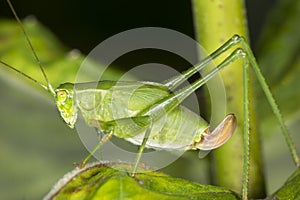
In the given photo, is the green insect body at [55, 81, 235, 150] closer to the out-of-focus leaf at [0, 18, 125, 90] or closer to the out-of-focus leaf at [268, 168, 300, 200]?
the out-of-focus leaf at [0, 18, 125, 90]

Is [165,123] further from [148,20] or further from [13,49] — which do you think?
[148,20]

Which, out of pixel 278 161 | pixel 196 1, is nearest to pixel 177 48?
pixel 278 161

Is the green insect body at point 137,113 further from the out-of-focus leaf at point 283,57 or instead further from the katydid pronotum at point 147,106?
the out-of-focus leaf at point 283,57

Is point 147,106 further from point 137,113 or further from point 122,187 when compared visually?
point 122,187

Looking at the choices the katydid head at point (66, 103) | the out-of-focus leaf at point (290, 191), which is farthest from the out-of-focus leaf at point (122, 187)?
the katydid head at point (66, 103)

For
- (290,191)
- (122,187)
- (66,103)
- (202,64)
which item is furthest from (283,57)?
(122,187)

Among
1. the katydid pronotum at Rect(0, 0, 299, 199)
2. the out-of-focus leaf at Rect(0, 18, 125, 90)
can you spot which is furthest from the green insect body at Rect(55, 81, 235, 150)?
the out-of-focus leaf at Rect(0, 18, 125, 90)
